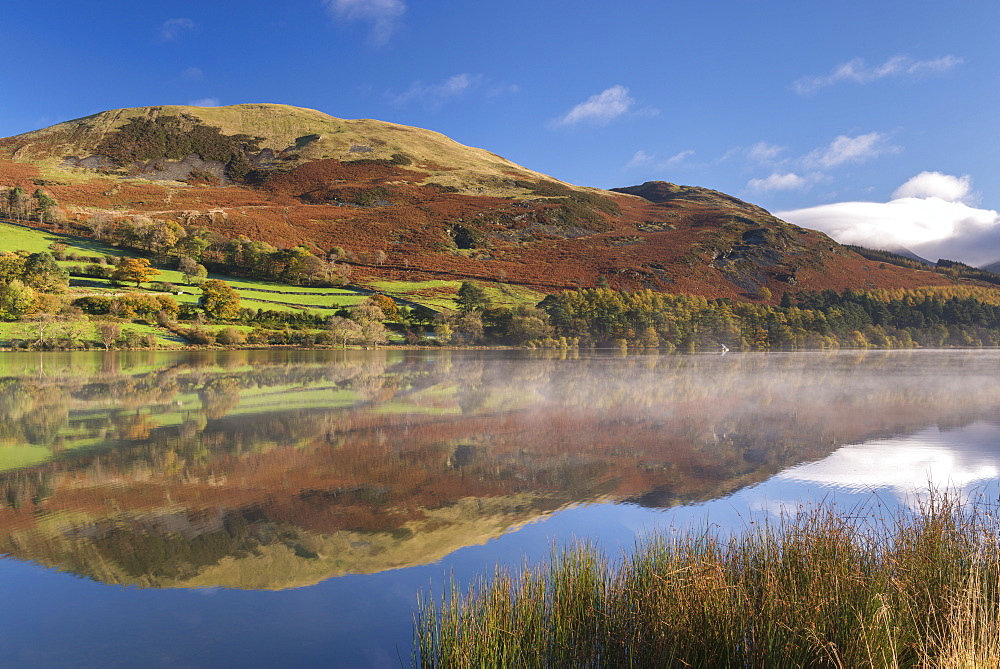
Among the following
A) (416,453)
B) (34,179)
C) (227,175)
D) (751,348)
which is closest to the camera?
(416,453)

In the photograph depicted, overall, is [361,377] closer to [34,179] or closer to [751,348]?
[751,348]

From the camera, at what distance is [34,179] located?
8544 centimetres

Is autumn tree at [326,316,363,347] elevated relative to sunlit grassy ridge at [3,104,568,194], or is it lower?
lower

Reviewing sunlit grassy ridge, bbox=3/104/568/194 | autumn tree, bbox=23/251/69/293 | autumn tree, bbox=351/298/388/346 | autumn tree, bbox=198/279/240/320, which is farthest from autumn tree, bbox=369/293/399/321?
sunlit grassy ridge, bbox=3/104/568/194

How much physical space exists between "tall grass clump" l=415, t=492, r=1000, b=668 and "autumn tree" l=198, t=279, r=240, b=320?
49.5 m

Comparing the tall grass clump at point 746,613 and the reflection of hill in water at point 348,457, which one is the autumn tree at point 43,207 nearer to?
the reflection of hill in water at point 348,457

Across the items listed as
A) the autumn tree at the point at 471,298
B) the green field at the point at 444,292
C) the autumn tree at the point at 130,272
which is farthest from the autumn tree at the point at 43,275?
the autumn tree at the point at 471,298

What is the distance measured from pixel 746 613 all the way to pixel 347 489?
6.14 metres

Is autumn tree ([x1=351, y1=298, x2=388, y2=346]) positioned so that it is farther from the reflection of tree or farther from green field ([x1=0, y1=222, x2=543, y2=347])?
the reflection of tree

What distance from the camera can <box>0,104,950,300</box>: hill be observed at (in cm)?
8244

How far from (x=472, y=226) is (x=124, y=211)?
49647 millimetres

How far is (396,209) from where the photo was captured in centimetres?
9781

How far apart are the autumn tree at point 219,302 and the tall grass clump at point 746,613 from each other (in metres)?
49.5

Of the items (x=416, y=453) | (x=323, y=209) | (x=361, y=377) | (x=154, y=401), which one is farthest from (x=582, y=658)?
(x=323, y=209)
